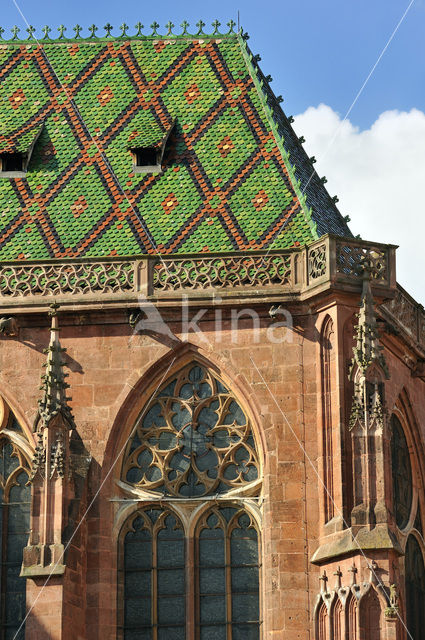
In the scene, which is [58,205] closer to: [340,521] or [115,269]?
[115,269]

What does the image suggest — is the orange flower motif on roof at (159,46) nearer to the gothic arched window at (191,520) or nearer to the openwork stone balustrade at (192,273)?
the openwork stone balustrade at (192,273)

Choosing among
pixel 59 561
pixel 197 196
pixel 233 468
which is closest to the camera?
pixel 59 561

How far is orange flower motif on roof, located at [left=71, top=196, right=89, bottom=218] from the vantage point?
92.7 ft

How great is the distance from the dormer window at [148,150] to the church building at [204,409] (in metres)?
0.04

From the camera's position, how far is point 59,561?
966 inches

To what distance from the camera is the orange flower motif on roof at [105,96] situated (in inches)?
1183

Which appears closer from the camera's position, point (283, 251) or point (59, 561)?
point (59, 561)

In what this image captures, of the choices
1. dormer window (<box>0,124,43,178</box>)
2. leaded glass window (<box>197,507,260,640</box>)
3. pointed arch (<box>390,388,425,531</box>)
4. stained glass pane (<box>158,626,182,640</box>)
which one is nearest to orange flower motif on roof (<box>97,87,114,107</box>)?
dormer window (<box>0,124,43,178</box>)

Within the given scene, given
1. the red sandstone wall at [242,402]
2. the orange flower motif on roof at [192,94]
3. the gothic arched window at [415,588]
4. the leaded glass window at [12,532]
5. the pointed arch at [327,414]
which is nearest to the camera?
the red sandstone wall at [242,402]

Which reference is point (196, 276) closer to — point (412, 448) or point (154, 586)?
point (412, 448)

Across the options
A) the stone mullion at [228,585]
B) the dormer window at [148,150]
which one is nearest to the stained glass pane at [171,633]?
the stone mullion at [228,585]

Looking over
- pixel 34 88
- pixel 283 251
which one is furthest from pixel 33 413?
pixel 34 88

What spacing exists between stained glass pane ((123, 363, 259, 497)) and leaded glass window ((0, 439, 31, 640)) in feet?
4.41

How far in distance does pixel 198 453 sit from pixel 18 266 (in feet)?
11.2
